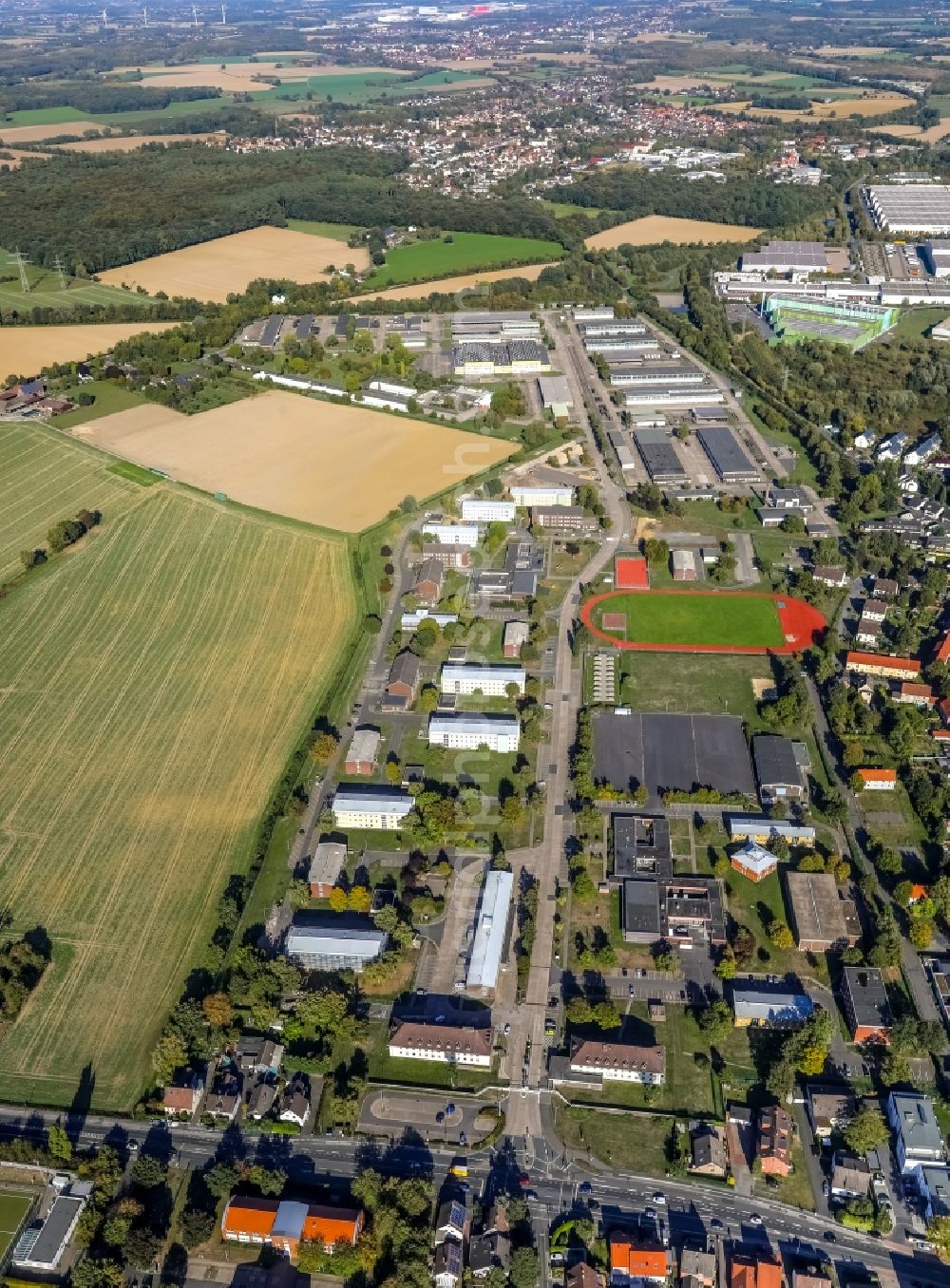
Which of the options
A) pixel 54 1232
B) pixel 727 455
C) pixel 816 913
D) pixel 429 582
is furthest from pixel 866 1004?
pixel 727 455

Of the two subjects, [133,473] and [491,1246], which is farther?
[133,473]

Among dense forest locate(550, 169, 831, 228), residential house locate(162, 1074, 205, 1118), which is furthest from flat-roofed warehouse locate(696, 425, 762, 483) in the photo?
dense forest locate(550, 169, 831, 228)

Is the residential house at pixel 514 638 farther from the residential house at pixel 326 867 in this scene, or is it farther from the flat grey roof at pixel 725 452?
the flat grey roof at pixel 725 452

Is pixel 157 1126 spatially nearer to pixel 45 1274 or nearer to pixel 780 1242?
pixel 45 1274

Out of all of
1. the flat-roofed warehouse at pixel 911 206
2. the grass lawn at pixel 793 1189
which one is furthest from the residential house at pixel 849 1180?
the flat-roofed warehouse at pixel 911 206

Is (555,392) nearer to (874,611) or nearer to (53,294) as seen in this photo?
(874,611)

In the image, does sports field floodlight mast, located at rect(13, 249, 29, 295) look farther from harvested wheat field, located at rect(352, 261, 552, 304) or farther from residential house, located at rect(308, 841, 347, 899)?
residential house, located at rect(308, 841, 347, 899)

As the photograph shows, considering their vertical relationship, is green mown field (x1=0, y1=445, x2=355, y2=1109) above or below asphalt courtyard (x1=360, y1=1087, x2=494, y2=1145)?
above
